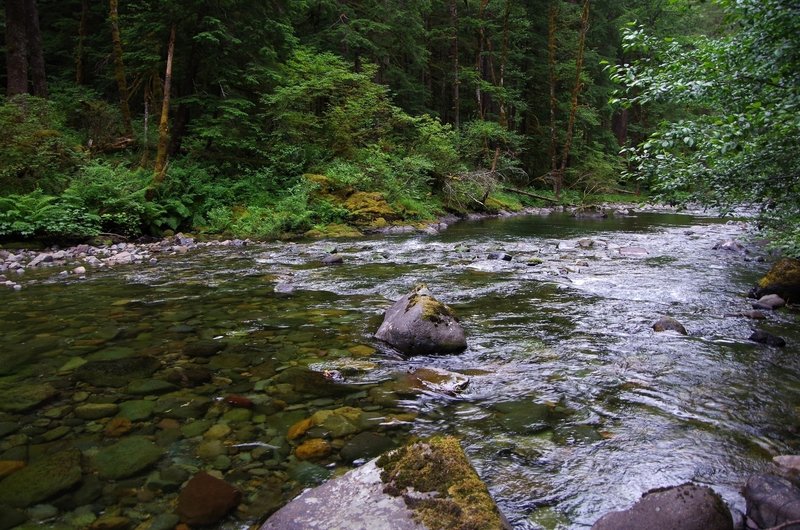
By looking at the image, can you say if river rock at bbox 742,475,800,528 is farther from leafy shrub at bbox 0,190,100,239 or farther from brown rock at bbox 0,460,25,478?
leafy shrub at bbox 0,190,100,239

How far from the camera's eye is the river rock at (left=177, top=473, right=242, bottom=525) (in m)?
2.55

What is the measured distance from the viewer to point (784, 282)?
7039 millimetres

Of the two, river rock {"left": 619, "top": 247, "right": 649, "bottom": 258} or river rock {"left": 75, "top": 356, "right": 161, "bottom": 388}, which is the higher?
river rock {"left": 619, "top": 247, "right": 649, "bottom": 258}

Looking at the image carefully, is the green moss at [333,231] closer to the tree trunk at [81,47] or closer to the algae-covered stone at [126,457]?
the algae-covered stone at [126,457]

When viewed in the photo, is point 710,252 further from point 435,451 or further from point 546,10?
point 546,10

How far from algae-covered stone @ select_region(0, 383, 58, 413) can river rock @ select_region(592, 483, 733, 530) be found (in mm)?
4050

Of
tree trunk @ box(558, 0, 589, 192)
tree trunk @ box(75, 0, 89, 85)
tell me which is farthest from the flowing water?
tree trunk @ box(558, 0, 589, 192)

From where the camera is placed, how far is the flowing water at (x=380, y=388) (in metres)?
2.90

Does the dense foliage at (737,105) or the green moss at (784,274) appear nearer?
the dense foliage at (737,105)

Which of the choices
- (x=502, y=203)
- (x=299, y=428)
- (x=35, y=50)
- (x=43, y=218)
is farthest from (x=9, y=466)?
(x=502, y=203)

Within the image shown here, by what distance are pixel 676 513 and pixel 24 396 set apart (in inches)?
181

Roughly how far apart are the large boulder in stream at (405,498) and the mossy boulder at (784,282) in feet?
22.6

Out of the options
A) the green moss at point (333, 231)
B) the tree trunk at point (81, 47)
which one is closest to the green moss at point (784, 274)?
the green moss at point (333, 231)

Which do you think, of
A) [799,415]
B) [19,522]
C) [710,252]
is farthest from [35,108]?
[710,252]
